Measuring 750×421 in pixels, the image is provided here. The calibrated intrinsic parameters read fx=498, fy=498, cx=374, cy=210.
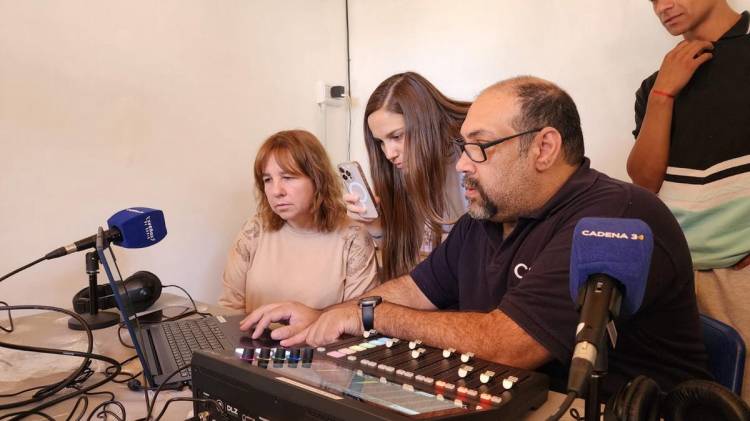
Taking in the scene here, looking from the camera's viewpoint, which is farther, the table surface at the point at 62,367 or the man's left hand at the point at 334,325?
the man's left hand at the point at 334,325

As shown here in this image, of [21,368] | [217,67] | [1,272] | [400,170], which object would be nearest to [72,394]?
[21,368]

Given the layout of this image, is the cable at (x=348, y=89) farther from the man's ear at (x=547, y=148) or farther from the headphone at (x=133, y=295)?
the man's ear at (x=547, y=148)

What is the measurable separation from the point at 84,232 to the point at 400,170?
1068 millimetres

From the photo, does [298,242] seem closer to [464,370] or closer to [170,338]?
[170,338]

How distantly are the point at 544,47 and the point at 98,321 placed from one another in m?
1.84

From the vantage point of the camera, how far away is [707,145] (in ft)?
4.50

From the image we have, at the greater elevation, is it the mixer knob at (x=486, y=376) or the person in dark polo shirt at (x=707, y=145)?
the person in dark polo shirt at (x=707, y=145)

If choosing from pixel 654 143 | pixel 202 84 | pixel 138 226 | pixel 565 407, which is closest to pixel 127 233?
pixel 138 226

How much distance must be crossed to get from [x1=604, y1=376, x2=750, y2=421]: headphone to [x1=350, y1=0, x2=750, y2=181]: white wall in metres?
1.52

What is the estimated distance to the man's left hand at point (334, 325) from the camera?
39.9 inches

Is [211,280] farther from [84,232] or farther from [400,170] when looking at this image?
[400,170]

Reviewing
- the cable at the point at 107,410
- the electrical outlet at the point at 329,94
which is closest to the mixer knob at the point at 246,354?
the cable at the point at 107,410

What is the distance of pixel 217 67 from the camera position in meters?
2.04

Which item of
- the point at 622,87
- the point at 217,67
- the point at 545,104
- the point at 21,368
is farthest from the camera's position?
the point at 217,67
